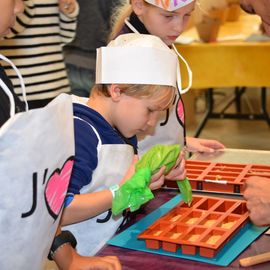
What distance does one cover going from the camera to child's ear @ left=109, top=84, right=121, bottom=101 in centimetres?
129

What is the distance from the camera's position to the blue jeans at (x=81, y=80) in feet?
8.01

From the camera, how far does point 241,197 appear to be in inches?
53.8

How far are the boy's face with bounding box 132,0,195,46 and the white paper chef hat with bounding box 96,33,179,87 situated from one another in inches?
10.2

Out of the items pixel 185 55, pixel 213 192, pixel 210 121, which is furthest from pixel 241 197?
pixel 210 121

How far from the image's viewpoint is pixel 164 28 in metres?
1.56

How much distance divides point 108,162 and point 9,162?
0.41 m

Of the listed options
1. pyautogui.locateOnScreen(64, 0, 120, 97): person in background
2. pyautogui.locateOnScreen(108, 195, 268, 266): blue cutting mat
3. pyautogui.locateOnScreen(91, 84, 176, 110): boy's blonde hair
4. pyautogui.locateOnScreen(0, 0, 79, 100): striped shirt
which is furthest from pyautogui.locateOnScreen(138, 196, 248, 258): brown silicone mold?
pyautogui.locateOnScreen(64, 0, 120, 97): person in background

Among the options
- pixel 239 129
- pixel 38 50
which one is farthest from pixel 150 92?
pixel 239 129

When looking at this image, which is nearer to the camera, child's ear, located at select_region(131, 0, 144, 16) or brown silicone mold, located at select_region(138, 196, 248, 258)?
brown silicone mold, located at select_region(138, 196, 248, 258)

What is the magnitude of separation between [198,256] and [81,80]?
1513 millimetres

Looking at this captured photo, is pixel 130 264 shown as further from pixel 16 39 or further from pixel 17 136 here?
pixel 16 39

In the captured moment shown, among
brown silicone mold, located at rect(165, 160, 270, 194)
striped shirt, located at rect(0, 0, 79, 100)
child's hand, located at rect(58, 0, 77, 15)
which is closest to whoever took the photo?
brown silicone mold, located at rect(165, 160, 270, 194)

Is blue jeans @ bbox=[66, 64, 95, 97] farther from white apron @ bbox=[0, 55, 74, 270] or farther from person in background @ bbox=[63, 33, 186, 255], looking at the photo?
white apron @ bbox=[0, 55, 74, 270]

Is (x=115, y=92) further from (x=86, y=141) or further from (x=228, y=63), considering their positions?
(x=228, y=63)
